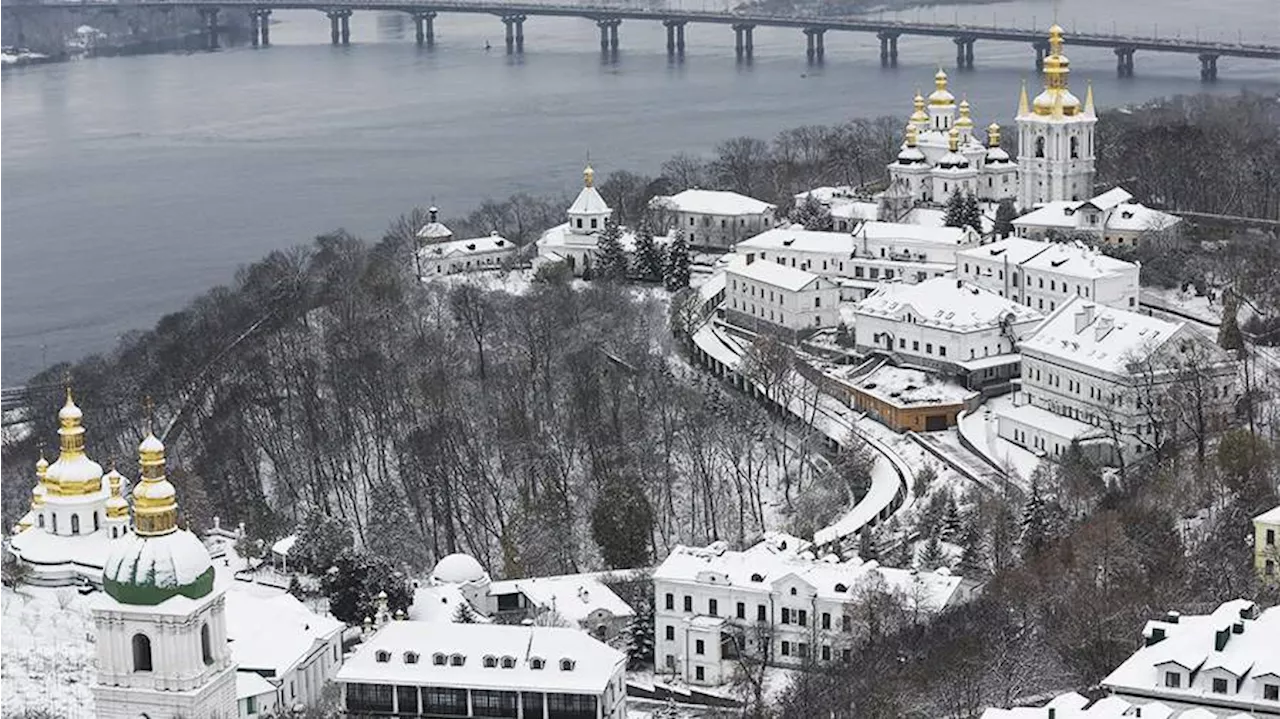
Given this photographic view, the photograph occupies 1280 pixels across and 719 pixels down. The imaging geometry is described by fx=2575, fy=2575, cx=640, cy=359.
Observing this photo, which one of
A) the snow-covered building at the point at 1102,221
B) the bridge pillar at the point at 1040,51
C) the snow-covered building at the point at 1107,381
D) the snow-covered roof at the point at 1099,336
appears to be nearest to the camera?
the snow-covered building at the point at 1107,381

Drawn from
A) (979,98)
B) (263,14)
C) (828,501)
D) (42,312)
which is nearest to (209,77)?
(263,14)

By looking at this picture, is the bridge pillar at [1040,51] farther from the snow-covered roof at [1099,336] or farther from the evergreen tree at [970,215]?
the snow-covered roof at [1099,336]

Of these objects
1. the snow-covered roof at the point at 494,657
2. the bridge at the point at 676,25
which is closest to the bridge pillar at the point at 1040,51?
the bridge at the point at 676,25

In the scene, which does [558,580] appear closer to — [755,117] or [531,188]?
[531,188]

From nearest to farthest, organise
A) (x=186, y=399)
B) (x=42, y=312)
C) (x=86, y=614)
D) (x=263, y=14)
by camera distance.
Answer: (x=86, y=614) < (x=186, y=399) < (x=42, y=312) < (x=263, y=14)

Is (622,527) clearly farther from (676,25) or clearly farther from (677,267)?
(676,25)

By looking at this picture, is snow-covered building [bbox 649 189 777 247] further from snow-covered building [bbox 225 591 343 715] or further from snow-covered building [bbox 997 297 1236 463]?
snow-covered building [bbox 225 591 343 715]
